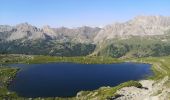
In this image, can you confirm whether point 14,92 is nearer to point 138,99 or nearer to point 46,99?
point 46,99

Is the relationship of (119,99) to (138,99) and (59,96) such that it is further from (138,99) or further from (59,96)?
(59,96)

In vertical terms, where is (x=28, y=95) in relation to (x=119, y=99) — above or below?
below

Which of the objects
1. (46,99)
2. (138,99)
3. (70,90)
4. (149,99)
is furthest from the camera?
(70,90)

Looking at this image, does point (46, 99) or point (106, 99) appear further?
point (46, 99)

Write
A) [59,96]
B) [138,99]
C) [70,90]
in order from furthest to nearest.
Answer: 1. [70,90]
2. [59,96]
3. [138,99]

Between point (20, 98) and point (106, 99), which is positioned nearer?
point (106, 99)

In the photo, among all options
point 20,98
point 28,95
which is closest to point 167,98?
point 20,98

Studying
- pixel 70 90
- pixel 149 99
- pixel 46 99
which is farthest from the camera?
pixel 70 90

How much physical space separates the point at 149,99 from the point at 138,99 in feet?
31.8

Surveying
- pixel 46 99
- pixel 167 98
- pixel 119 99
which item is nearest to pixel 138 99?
pixel 119 99

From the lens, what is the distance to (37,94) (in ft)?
610

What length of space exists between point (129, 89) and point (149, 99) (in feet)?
116

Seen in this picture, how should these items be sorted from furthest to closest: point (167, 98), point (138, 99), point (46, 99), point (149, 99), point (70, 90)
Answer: point (70, 90) → point (46, 99) → point (138, 99) → point (149, 99) → point (167, 98)

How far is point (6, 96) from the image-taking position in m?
174
